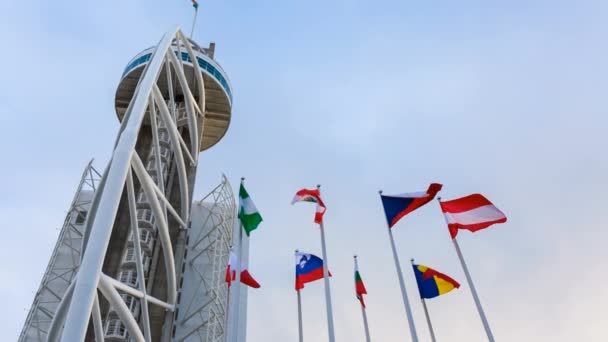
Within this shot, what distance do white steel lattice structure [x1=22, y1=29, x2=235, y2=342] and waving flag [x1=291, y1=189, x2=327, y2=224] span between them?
7.42 metres

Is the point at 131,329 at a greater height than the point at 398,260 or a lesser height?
lesser

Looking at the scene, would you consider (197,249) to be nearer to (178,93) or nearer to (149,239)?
(149,239)

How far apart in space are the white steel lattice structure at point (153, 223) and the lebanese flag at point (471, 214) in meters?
14.0

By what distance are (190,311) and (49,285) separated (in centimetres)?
1342

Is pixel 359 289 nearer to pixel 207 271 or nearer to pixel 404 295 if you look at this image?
pixel 404 295

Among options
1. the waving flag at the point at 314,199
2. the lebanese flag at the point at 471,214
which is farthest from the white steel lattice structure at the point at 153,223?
the lebanese flag at the point at 471,214

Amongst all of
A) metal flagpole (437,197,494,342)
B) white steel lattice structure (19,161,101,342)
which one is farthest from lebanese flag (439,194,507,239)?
white steel lattice structure (19,161,101,342)

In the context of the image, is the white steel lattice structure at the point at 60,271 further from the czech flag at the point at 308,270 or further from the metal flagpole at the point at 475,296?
the metal flagpole at the point at 475,296

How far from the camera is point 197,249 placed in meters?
48.8

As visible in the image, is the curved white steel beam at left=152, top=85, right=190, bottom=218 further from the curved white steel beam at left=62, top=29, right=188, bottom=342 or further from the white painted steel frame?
the curved white steel beam at left=62, top=29, right=188, bottom=342

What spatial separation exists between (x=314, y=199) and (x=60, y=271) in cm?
3410

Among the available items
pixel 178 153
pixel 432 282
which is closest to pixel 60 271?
pixel 178 153

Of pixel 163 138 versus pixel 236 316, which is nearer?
pixel 236 316

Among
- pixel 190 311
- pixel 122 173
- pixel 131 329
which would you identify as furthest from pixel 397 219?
pixel 190 311
